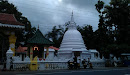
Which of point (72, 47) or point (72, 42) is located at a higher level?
point (72, 42)

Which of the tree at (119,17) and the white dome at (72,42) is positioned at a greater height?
the tree at (119,17)

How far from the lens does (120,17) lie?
955 inches

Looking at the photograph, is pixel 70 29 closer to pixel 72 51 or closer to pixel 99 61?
pixel 72 51

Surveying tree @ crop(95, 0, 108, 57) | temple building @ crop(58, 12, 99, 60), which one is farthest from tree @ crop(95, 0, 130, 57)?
temple building @ crop(58, 12, 99, 60)

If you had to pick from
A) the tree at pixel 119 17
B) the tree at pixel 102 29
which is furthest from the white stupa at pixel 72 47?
the tree at pixel 119 17

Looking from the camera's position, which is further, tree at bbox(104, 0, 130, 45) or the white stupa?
the white stupa

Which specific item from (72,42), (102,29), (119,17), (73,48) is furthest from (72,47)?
(119,17)

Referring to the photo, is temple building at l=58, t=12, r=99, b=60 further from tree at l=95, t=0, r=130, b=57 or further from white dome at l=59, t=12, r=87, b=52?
tree at l=95, t=0, r=130, b=57

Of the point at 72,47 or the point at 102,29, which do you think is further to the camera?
the point at 72,47

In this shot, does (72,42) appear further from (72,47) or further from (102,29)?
(102,29)

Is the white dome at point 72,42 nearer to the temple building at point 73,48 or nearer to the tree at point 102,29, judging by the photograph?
the temple building at point 73,48

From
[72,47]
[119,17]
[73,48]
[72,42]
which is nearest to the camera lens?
[119,17]

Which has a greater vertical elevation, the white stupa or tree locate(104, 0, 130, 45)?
tree locate(104, 0, 130, 45)

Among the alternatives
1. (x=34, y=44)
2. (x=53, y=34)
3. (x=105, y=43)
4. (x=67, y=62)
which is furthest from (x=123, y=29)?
(x=53, y=34)
